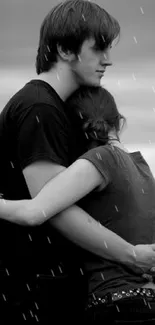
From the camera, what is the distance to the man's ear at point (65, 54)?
5.03 m

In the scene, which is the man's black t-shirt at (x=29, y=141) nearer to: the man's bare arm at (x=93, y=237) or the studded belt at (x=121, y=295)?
the man's bare arm at (x=93, y=237)

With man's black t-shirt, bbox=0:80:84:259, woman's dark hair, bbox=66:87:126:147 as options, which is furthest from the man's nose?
man's black t-shirt, bbox=0:80:84:259

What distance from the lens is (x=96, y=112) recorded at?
15.8 feet

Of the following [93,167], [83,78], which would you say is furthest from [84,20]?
[93,167]

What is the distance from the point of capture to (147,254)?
4398 millimetres

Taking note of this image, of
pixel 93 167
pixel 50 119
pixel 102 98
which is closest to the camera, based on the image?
pixel 93 167

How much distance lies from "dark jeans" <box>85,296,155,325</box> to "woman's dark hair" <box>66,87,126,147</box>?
110 centimetres

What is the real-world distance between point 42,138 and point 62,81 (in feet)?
1.94

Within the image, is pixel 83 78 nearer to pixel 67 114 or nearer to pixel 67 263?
pixel 67 114

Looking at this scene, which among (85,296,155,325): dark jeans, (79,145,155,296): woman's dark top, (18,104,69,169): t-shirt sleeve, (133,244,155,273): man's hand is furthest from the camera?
(18,104,69,169): t-shirt sleeve

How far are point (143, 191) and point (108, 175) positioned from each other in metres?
0.31

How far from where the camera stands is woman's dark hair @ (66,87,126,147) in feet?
15.6

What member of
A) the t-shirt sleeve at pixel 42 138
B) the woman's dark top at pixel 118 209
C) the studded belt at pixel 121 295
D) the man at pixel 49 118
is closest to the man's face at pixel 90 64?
the man at pixel 49 118

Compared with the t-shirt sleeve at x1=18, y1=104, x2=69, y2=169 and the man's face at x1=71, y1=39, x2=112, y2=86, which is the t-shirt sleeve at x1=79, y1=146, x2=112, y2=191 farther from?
the man's face at x1=71, y1=39, x2=112, y2=86
